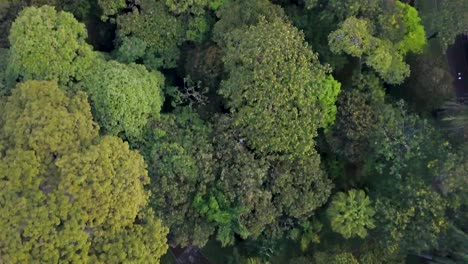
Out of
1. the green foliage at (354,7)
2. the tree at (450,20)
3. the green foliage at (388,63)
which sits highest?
the tree at (450,20)

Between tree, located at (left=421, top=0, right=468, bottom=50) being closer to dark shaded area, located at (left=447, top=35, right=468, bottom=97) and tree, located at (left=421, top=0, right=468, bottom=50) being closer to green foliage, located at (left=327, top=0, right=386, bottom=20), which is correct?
green foliage, located at (left=327, top=0, right=386, bottom=20)

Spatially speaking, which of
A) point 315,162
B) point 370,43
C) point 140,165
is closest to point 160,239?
point 140,165

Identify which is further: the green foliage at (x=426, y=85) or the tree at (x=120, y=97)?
the green foliage at (x=426, y=85)

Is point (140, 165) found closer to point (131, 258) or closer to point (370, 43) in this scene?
point (131, 258)

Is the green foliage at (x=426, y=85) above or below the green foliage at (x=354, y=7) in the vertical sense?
below

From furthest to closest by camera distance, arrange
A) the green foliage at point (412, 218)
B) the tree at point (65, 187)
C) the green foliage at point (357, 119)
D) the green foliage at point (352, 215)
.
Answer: the green foliage at point (357, 119), the green foliage at point (352, 215), the green foliage at point (412, 218), the tree at point (65, 187)

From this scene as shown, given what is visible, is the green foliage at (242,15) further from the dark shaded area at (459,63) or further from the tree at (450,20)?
the dark shaded area at (459,63)

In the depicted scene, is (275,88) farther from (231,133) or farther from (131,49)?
(131,49)

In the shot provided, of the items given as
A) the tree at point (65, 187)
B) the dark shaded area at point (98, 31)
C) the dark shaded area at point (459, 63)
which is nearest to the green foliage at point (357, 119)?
the dark shaded area at point (459, 63)
